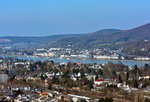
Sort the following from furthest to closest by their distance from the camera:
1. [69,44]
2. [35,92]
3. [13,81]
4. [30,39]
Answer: [30,39] → [69,44] → [13,81] → [35,92]

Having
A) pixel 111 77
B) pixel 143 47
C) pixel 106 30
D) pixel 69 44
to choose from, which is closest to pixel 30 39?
pixel 106 30

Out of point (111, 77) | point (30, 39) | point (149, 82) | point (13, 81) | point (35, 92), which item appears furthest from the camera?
point (30, 39)

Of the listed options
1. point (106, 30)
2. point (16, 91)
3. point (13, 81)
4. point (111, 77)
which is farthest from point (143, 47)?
point (106, 30)

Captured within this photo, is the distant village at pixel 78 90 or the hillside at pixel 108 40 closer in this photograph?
the distant village at pixel 78 90

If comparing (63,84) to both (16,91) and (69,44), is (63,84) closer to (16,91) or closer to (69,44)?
(16,91)

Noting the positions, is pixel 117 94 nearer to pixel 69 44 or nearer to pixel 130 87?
pixel 130 87

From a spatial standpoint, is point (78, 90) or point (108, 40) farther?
point (108, 40)

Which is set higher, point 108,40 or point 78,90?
point 78,90

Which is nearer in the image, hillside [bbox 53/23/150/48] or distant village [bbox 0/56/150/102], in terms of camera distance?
distant village [bbox 0/56/150/102]

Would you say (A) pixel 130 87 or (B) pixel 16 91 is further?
(A) pixel 130 87
